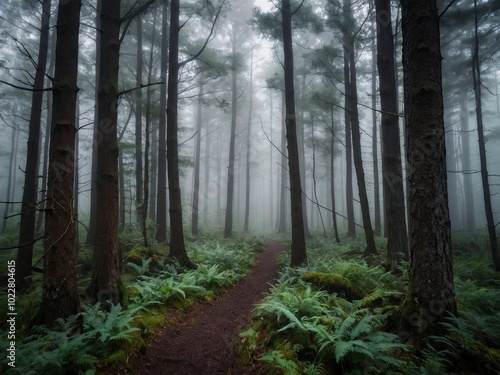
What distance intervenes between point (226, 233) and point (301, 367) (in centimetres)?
1591

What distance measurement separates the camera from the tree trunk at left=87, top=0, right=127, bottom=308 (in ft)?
16.7

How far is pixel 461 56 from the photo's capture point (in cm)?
1898

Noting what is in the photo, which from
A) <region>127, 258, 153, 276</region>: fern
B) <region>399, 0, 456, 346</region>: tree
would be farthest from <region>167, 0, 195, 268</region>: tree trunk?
<region>399, 0, 456, 346</region>: tree

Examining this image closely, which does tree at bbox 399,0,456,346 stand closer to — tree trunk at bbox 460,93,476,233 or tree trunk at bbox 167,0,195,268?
tree trunk at bbox 167,0,195,268

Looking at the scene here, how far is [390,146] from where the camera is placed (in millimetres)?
8180

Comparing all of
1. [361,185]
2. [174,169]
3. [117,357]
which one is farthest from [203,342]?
[361,185]

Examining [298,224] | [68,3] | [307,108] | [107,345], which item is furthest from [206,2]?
[307,108]

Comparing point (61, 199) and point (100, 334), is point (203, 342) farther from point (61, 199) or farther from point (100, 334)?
point (61, 199)

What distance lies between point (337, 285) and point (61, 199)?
6.01 metres

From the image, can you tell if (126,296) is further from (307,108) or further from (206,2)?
(307,108)

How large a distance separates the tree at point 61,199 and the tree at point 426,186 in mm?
5349

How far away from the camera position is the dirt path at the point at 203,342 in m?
3.90

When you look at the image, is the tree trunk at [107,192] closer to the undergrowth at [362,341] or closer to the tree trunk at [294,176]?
the undergrowth at [362,341]

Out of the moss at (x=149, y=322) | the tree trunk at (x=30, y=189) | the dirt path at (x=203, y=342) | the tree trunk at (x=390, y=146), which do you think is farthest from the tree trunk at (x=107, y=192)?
the tree trunk at (x=390, y=146)
